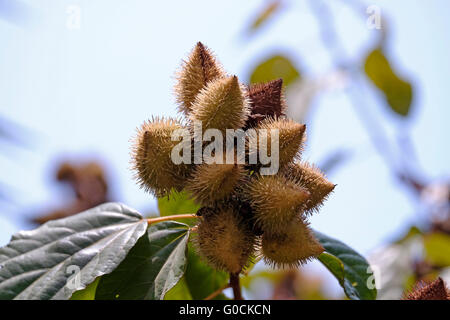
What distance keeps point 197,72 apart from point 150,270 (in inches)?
28.7

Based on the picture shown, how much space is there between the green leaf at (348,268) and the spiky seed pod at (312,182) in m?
0.38

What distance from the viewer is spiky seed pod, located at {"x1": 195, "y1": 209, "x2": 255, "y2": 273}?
1652 millimetres

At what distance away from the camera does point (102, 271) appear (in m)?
1.75

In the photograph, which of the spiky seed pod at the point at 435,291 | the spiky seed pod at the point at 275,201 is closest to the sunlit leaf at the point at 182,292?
the spiky seed pod at the point at 275,201

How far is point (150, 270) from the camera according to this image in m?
1.90

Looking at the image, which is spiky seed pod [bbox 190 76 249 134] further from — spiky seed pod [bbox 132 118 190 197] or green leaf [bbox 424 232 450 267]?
green leaf [bbox 424 232 450 267]

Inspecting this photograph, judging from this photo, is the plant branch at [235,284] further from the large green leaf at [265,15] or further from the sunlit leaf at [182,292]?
the large green leaf at [265,15]

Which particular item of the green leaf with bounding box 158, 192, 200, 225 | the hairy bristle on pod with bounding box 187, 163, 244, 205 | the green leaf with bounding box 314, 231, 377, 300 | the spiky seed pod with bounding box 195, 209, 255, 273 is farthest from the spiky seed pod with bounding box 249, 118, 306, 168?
the green leaf with bounding box 158, 192, 200, 225

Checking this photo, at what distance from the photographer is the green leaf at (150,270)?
182 centimetres

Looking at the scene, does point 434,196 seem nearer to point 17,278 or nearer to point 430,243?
point 430,243

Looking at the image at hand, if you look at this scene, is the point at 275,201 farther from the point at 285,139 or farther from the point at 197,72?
the point at 197,72

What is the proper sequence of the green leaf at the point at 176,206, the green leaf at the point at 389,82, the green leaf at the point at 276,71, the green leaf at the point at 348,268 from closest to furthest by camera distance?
the green leaf at the point at 348,268, the green leaf at the point at 176,206, the green leaf at the point at 389,82, the green leaf at the point at 276,71
